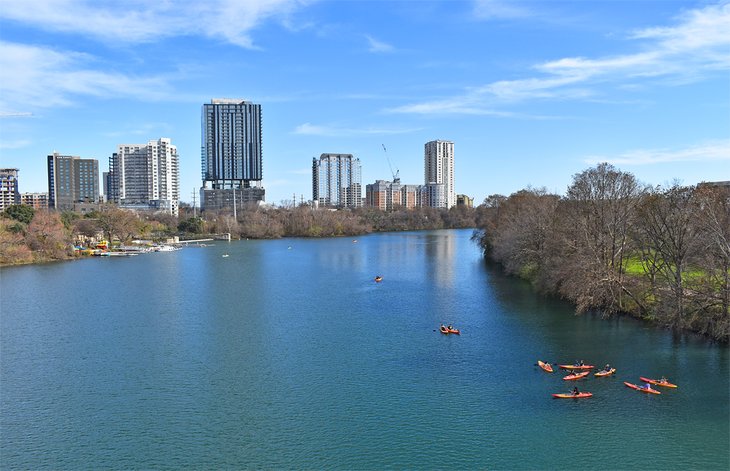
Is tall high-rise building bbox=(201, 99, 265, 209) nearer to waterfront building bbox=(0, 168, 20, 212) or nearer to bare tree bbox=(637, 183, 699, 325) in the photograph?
waterfront building bbox=(0, 168, 20, 212)

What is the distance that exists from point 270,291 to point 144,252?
151ft

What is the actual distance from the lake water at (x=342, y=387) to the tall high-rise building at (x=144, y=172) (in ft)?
469

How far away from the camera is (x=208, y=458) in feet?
52.2

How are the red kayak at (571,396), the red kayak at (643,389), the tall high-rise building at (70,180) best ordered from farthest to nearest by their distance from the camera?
the tall high-rise building at (70,180)
the red kayak at (643,389)
the red kayak at (571,396)

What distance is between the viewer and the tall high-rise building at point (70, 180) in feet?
536

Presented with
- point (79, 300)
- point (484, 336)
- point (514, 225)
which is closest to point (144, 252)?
point (79, 300)

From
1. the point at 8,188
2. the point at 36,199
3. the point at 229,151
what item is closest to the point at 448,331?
the point at 8,188

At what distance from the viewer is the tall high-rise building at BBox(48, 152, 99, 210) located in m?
163

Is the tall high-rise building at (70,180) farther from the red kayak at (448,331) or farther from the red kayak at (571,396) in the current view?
the red kayak at (571,396)

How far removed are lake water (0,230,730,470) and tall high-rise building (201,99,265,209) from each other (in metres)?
131

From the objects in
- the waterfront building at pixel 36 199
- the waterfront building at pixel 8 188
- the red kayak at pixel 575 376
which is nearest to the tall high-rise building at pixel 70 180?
the waterfront building at pixel 36 199

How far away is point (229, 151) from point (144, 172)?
97.3ft

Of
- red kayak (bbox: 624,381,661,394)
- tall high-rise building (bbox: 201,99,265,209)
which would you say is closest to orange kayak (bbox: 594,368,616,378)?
red kayak (bbox: 624,381,661,394)

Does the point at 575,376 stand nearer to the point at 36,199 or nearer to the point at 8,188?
the point at 8,188
